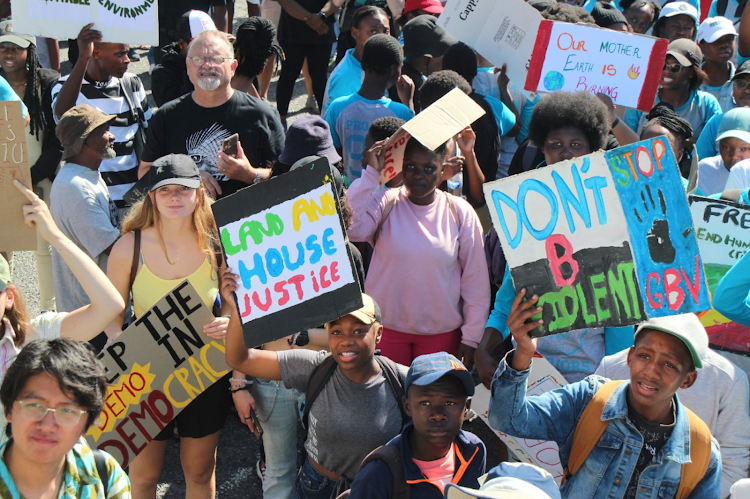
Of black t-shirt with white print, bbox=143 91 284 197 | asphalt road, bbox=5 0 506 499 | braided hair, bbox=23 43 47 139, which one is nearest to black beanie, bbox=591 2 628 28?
black t-shirt with white print, bbox=143 91 284 197

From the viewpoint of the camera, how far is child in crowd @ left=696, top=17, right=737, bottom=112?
7.22 m

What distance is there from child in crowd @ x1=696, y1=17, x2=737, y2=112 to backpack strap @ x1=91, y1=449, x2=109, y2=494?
614cm

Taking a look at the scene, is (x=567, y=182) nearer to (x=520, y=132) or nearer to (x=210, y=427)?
(x=210, y=427)

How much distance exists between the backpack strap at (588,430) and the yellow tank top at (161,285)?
1.81 m

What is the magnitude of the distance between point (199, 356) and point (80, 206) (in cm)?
140

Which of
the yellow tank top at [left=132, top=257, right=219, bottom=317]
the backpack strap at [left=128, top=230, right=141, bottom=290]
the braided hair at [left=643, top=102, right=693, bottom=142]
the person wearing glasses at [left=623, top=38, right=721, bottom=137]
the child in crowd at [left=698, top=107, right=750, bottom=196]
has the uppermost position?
the person wearing glasses at [left=623, top=38, right=721, bottom=137]

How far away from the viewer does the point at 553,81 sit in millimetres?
5613

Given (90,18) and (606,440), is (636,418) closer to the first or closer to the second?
(606,440)

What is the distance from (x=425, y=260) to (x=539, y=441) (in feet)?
3.45

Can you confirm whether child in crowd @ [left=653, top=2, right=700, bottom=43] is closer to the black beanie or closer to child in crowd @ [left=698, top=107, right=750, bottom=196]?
the black beanie

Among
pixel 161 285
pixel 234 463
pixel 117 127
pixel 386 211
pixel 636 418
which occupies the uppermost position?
pixel 117 127

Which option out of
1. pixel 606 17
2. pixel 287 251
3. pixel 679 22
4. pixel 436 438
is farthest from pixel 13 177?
pixel 679 22

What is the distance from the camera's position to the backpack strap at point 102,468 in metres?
2.67

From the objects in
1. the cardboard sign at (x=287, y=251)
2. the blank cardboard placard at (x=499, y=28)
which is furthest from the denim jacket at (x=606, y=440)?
the blank cardboard placard at (x=499, y=28)
